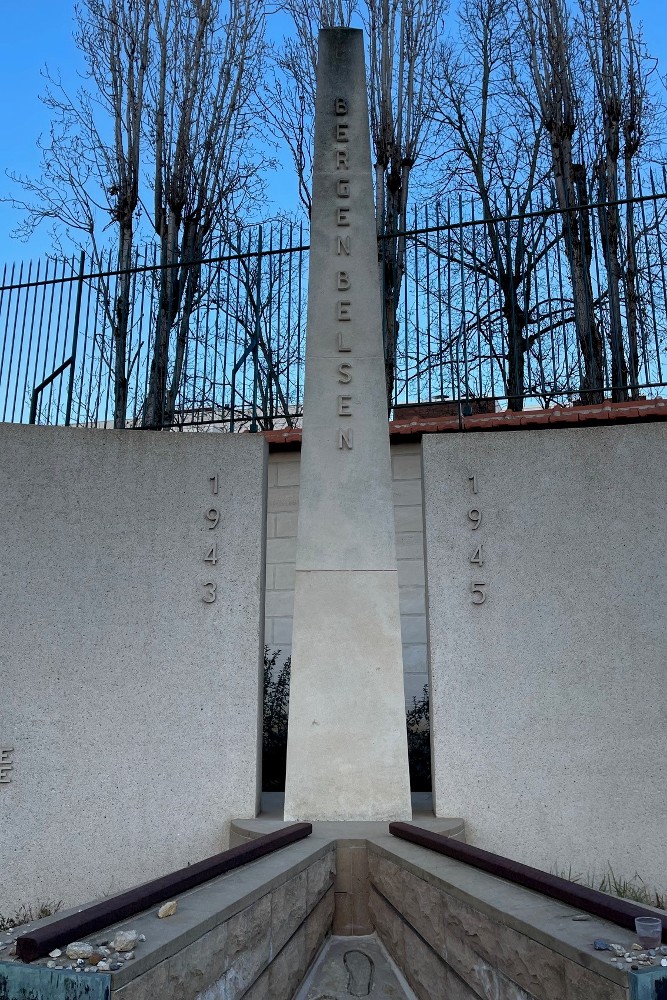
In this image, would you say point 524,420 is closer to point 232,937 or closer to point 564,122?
point 564,122

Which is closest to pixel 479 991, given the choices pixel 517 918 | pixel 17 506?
pixel 517 918

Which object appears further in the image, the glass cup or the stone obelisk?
the stone obelisk

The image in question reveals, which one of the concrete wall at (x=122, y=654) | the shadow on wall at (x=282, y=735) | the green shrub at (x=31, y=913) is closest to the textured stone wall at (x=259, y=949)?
the concrete wall at (x=122, y=654)

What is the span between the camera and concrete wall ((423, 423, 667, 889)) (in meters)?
5.28

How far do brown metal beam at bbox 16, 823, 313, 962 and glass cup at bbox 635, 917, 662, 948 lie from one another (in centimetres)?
146

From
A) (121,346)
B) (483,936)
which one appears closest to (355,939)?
(483,936)

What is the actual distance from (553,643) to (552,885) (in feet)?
9.25

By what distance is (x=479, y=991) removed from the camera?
2807mm

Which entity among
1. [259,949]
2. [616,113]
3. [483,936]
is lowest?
[259,949]

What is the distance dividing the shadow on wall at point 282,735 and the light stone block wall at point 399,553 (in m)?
0.26

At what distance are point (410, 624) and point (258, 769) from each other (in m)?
3.31

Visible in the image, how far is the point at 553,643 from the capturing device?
5523 mm

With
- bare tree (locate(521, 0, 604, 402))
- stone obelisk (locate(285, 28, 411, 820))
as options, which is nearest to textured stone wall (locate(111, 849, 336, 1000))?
stone obelisk (locate(285, 28, 411, 820))

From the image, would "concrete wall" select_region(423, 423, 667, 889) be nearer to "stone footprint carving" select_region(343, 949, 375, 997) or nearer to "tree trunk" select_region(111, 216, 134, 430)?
"stone footprint carving" select_region(343, 949, 375, 997)
